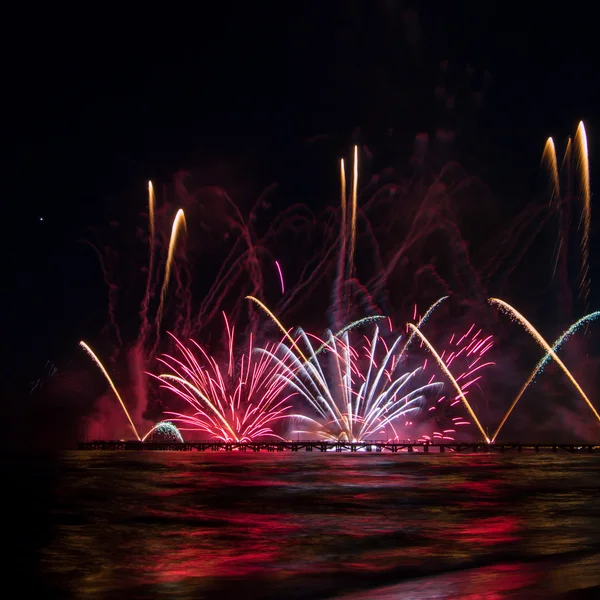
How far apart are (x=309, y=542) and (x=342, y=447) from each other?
73395mm

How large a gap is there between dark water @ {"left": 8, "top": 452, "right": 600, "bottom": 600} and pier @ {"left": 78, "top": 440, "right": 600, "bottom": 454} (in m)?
57.8

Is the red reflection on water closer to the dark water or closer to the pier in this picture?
the dark water

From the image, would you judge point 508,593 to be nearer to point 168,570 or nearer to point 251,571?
point 251,571

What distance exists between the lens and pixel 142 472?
54719mm

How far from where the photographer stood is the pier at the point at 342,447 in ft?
317

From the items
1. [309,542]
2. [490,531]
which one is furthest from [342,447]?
[309,542]

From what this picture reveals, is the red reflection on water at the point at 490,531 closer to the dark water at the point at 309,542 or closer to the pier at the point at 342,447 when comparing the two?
the dark water at the point at 309,542

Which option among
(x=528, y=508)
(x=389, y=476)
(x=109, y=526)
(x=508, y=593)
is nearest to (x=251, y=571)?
(x=508, y=593)

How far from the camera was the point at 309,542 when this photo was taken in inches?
784

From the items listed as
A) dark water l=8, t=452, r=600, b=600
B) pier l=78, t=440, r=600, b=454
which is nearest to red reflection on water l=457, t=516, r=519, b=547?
dark water l=8, t=452, r=600, b=600

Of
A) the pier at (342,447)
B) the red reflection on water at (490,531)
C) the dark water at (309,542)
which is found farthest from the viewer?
the pier at (342,447)

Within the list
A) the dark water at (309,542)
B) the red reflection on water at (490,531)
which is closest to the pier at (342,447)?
the dark water at (309,542)

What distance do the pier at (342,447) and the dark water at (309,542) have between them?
57.8m

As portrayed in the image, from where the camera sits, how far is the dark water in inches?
564
